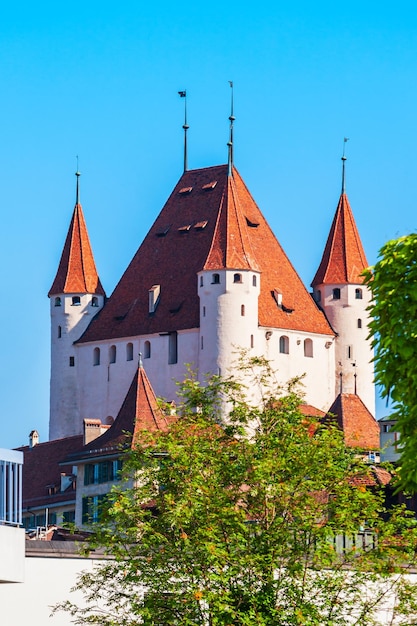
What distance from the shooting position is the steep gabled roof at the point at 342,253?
149 m

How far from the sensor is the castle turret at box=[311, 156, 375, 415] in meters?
142

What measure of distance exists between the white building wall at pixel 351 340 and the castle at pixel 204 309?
6 centimetres

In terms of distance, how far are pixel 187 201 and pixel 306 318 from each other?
12274 mm

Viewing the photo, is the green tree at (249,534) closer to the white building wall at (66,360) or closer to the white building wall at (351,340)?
the white building wall at (351,340)

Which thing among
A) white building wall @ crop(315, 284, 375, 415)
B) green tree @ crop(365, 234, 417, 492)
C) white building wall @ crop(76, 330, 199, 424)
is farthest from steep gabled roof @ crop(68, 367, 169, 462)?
green tree @ crop(365, 234, 417, 492)

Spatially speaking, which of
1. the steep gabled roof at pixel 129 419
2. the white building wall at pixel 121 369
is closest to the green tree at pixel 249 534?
the steep gabled roof at pixel 129 419

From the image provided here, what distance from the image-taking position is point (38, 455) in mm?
133750

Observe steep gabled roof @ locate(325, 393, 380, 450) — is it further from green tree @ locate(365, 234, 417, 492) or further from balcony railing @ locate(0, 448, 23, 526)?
green tree @ locate(365, 234, 417, 492)

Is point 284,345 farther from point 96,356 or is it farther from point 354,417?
point 354,417

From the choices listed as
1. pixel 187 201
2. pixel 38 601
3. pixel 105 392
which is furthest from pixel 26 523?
pixel 38 601

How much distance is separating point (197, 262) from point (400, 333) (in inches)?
4195

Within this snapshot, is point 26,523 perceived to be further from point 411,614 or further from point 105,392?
point 411,614

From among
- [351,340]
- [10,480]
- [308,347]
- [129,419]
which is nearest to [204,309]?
[308,347]

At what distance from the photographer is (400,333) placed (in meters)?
38.3
